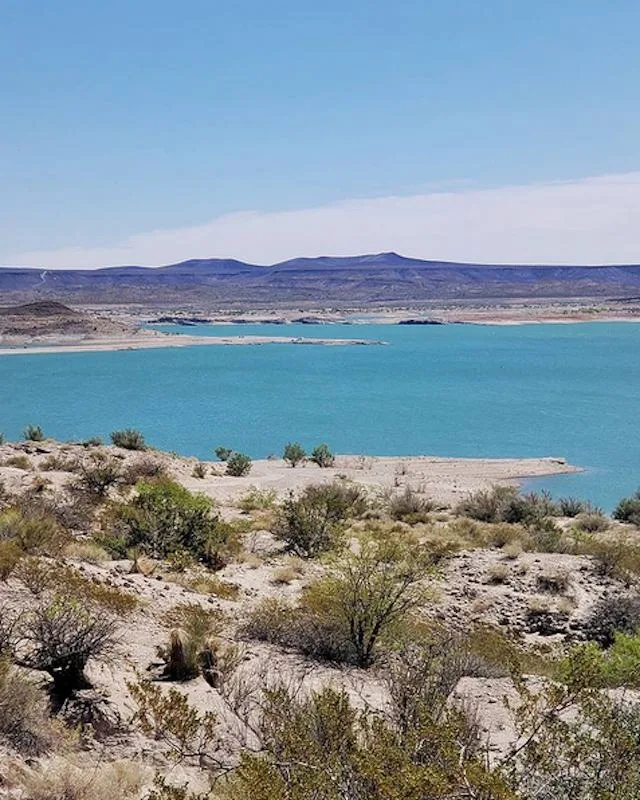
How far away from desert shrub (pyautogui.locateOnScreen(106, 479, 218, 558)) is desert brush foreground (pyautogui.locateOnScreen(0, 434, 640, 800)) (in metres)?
0.05

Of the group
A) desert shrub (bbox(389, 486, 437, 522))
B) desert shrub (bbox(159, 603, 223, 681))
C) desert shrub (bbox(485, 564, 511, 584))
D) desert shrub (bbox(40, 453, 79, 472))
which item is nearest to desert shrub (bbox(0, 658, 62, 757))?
desert shrub (bbox(159, 603, 223, 681))

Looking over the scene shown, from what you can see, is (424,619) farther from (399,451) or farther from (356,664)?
(399,451)

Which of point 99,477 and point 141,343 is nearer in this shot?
point 99,477

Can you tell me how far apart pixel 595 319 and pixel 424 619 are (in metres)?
136

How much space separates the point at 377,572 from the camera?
9.98 meters

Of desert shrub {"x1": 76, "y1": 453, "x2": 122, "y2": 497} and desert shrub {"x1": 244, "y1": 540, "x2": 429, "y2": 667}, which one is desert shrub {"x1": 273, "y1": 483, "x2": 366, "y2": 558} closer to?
desert shrub {"x1": 244, "y1": 540, "x2": 429, "y2": 667}

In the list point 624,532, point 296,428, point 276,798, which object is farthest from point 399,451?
point 276,798

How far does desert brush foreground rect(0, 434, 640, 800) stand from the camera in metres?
4.50

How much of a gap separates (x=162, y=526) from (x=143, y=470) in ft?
23.9

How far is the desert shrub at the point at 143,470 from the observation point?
19597 mm

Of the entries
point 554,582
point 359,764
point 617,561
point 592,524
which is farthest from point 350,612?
point 592,524

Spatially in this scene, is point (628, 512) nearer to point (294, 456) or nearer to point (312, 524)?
point (312, 524)

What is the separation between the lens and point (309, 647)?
858 cm

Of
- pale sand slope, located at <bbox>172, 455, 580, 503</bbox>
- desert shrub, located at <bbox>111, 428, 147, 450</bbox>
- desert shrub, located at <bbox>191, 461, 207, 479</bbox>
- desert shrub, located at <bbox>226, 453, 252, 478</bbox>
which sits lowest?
pale sand slope, located at <bbox>172, 455, 580, 503</bbox>
